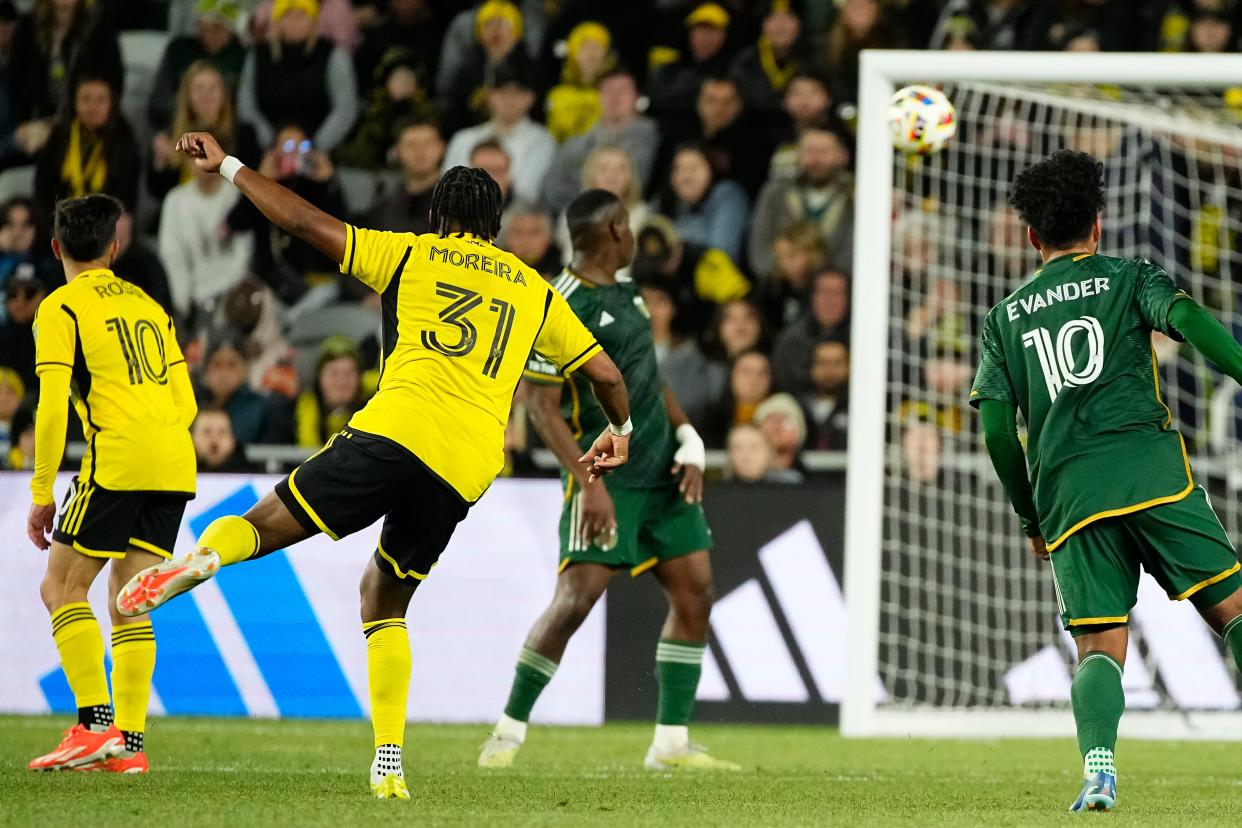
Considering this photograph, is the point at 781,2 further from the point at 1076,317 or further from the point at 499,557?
the point at 1076,317

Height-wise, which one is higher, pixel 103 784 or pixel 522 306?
pixel 522 306

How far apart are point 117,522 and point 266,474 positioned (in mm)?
3146

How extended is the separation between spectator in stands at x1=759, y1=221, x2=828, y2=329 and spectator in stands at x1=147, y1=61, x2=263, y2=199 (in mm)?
3826

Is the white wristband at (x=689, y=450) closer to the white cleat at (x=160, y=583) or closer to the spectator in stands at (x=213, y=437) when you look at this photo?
the white cleat at (x=160, y=583)

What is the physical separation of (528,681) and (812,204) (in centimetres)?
563

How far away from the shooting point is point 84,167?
12.6 meters

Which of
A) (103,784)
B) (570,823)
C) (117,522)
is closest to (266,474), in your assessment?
(117,522)

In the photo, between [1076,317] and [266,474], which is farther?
[266,474]

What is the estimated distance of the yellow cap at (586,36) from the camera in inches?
512

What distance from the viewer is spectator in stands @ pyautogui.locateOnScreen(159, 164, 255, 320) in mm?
12375

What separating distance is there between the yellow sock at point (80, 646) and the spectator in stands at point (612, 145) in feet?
20.9

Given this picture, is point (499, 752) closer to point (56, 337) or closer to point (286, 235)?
point (56, 337)

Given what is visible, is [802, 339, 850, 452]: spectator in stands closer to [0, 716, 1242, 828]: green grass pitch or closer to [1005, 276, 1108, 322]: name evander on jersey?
[0, 716, 1242, 828]: green grass pitch

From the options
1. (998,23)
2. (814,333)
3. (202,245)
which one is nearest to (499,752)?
(814,333)
